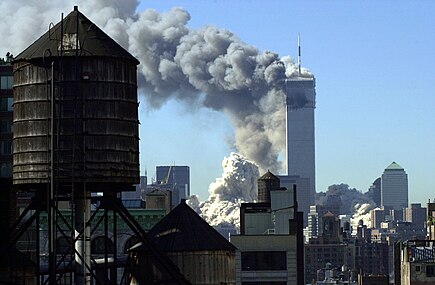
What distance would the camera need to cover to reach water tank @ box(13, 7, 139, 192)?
70938mm

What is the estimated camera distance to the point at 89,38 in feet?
241

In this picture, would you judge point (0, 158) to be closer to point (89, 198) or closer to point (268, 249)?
point (89, 198)

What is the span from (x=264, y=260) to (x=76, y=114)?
204ft

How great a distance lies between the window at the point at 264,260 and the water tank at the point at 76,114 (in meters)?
58.0

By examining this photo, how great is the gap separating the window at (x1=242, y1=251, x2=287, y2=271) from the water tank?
190 feet

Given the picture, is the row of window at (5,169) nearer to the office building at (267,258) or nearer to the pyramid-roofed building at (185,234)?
the pyramid-roofed building at (185,234)

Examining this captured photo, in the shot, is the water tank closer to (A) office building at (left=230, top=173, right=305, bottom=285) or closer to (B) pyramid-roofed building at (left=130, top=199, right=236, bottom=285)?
(B) pyramid-roofed building at (left=130, top=199, right=236, bottom=285)

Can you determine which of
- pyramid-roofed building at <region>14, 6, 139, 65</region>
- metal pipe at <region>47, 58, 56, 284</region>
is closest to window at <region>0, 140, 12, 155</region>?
pyramid-roofed building at <region>14, 6, 139, 65</region>

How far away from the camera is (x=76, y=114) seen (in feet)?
233

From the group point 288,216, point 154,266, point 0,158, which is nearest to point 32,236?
point 0,158

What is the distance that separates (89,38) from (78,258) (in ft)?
32.5

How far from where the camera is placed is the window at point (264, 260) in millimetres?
130625

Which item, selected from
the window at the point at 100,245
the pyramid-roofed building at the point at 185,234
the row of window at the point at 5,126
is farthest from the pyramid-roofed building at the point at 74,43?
the window at the point at 100,245

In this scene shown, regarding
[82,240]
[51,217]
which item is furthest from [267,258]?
[51,217]
